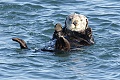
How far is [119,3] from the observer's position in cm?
1538

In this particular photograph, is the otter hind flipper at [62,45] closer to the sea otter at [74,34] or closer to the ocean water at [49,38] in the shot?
the ocean water at [49,38]

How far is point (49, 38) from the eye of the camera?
40.0ft

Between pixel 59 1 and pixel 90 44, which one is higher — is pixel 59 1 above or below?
above

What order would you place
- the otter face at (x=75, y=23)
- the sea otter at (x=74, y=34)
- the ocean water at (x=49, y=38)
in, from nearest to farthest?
the ocean water at (x=49, y=38) < the sea otter at (x=74, y=34) < the otter face at (x=75, y=23)

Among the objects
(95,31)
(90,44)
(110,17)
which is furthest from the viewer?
(110,17)

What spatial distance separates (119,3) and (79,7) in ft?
4.23

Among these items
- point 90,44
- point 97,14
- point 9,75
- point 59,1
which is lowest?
point 9,75

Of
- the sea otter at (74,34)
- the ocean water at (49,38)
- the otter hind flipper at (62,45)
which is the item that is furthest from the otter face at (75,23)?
the otter hind flipper at (62,45)

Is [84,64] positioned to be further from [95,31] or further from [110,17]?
[110,17]

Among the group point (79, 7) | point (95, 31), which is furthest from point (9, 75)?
point (79, 7)

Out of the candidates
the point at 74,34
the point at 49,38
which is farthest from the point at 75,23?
the point at 49,38

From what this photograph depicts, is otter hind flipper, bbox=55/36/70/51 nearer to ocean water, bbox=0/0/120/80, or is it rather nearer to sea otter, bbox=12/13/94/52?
ocean water, bbox=0/0/120/80

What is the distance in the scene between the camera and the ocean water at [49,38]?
30.8ft

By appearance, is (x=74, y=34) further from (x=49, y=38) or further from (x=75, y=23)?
(x=49, y=38)
